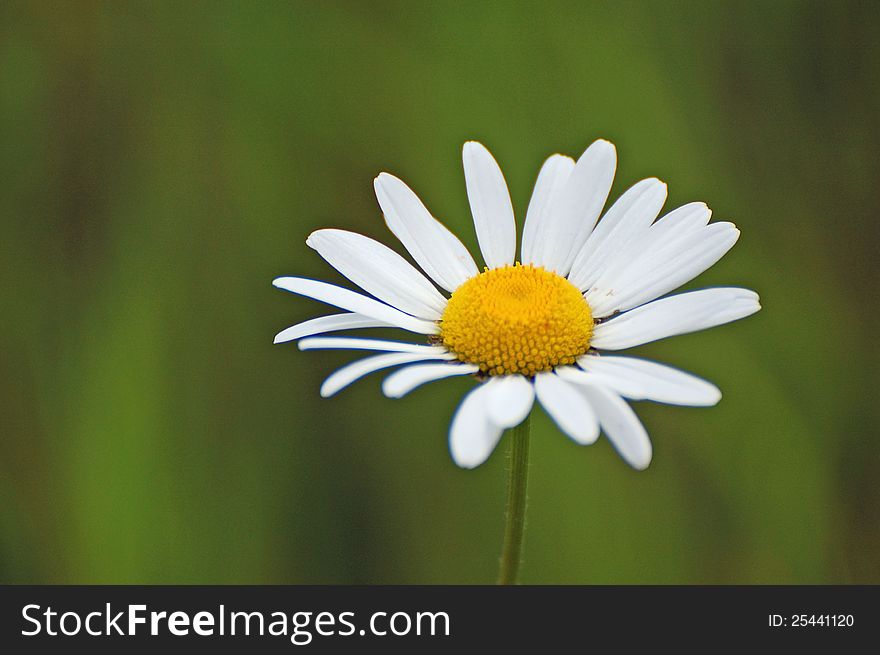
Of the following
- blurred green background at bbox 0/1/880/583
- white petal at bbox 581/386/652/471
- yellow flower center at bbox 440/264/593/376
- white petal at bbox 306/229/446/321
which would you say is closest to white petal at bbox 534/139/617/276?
yellow flower center at bbox 440/264/593/376

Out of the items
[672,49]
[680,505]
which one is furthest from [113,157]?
[680,505]

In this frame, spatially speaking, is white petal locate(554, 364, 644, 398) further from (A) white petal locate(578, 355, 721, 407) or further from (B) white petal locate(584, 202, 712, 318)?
(B) white petal locate(584, 202, 712, 318)

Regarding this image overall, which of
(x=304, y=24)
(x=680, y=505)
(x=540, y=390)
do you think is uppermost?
(x=304, y=24)

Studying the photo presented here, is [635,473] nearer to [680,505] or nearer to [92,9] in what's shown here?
[680,505]

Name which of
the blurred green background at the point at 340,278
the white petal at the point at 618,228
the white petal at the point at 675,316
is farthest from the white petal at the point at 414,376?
the blurred green background at the point at 340,278

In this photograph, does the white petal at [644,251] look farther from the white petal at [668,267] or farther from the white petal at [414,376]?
the white petal at [414,376]

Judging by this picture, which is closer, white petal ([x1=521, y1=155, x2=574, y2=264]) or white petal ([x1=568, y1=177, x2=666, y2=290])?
white petal ([x1=568, y1=177, x2=666, y2=290])

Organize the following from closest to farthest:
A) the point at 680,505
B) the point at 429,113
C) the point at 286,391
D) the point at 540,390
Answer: the point at 540,390, the point at 680,505, the point at 286,391, the point at 429,113
